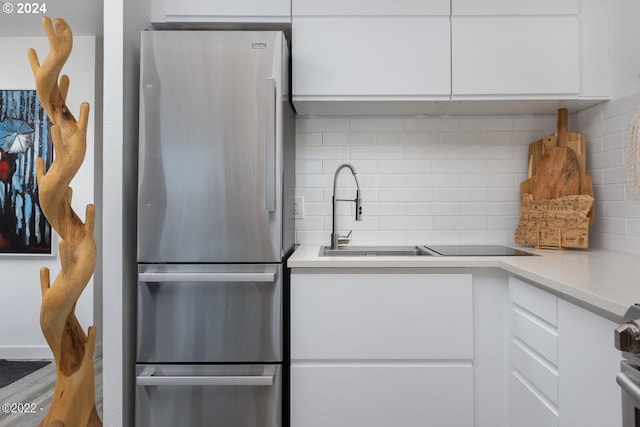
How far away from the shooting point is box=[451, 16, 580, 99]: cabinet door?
1843 mm

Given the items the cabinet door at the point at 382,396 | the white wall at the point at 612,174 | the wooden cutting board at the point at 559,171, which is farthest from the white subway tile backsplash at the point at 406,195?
the cabinet door at the point at 382,396

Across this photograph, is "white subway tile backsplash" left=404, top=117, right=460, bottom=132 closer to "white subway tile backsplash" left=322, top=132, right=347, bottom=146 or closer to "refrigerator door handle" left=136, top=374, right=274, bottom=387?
"white subway tile backsplash" left=322, top=132, right=347, bottom=146

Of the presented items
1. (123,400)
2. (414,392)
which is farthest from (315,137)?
(123,400)

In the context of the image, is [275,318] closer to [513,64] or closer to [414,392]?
[414,392]

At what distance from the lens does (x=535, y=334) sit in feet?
4.38

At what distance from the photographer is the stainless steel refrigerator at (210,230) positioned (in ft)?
5.15

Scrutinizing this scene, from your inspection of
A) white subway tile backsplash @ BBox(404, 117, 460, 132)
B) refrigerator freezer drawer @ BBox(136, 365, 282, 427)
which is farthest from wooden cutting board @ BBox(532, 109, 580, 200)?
refrigerator freezer drawer @ BBox(136, 365, 282, 427)

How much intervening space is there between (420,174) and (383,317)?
0.98 meters

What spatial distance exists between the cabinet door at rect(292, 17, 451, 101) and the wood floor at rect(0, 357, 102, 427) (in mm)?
2111

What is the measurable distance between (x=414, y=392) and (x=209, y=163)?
1260 mm

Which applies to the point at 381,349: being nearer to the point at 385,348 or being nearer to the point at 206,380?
the point at 385,348

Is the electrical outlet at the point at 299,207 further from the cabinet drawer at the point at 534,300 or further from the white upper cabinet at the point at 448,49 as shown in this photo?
the cabinet drawer at the point at 534,300

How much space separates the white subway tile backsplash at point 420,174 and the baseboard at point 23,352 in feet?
5.77

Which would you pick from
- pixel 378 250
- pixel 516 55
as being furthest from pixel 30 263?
pixel 516 55
